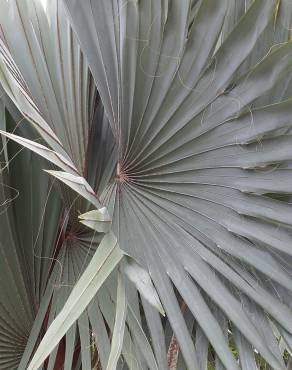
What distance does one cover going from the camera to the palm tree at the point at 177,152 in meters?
0.71

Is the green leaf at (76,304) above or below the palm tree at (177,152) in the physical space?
below

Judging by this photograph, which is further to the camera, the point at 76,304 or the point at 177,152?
the point at 177,152

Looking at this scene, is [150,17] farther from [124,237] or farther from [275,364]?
[275,364]

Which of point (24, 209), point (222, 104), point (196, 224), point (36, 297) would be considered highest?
point (222, 104)

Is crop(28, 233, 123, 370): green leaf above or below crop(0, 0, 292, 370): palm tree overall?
below

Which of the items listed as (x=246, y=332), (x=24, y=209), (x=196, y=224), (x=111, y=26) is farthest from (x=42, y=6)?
(x=246, y=332)

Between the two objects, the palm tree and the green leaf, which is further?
the palm tree

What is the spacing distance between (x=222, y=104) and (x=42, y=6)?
1.23 ft

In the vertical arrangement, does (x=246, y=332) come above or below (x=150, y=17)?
below

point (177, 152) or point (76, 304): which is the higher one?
point (177, 152)

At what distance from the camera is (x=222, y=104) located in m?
0.76

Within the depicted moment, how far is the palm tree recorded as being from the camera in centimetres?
71

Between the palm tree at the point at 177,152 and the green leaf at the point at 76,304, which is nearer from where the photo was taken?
the green leaf at the point at 76,304

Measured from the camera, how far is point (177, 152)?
0.80 metres
